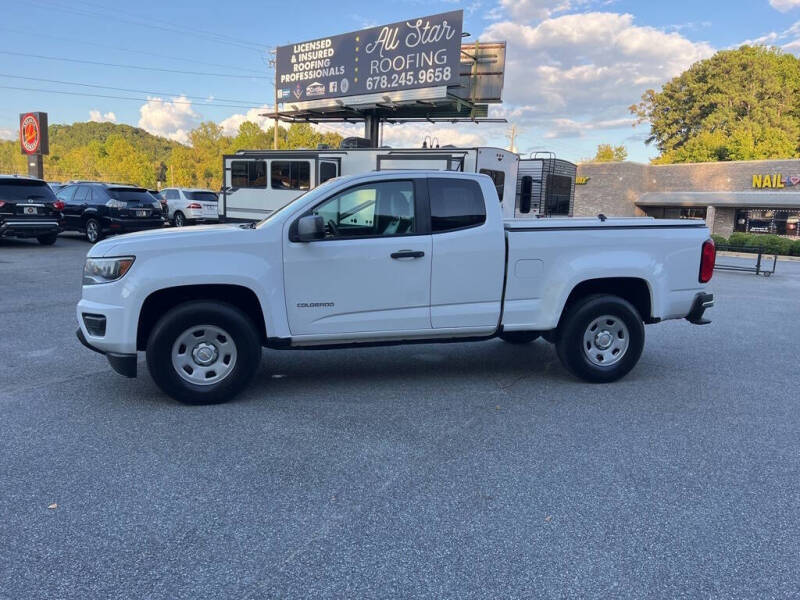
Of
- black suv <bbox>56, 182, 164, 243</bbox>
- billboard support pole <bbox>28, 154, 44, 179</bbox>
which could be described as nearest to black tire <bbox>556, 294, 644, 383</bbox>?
black suv <bbox>56, 182, 164, 243</bbox>

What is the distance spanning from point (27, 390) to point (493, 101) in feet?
85.7

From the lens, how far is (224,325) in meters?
4.89

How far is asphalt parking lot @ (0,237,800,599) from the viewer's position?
9.21 feet

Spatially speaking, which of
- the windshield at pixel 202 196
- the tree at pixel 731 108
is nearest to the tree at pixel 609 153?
the tree at pixel 731 108

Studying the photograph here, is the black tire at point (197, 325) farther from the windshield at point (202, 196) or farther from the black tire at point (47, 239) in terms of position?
the windshield at point (202, 196)

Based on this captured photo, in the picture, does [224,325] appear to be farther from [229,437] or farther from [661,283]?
[661,283]

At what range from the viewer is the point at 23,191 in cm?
1537

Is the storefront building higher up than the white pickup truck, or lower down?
higher up

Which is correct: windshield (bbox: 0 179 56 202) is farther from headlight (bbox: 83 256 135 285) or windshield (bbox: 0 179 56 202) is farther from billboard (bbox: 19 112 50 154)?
headlight (bbox: 83 256 135 285)

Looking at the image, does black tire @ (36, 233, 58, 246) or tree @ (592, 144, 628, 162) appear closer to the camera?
black tire @ (36, 233, 58, 246)

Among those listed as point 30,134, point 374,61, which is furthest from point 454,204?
point 30,134

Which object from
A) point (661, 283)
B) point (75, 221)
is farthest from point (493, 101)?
point (661, 283)

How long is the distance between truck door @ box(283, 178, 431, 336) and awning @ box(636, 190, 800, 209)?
3384 cm

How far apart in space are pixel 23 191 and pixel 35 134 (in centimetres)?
1185
